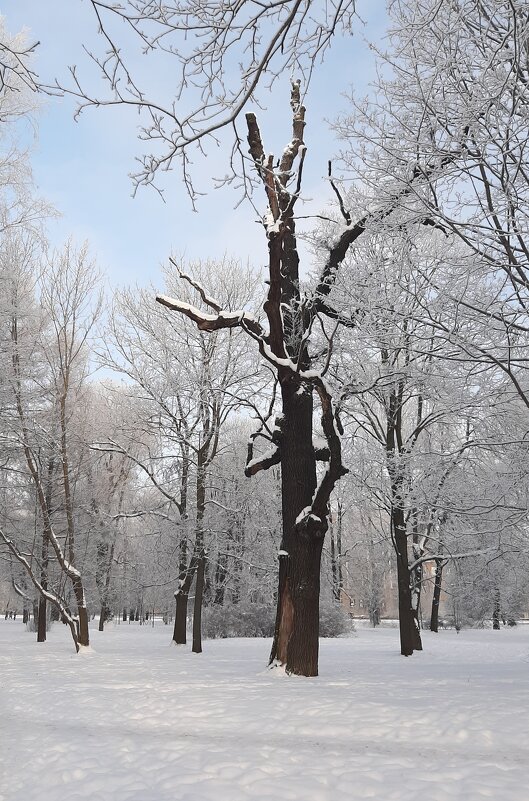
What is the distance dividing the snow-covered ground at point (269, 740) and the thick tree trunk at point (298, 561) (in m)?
0.37

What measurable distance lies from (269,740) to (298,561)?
3.29m

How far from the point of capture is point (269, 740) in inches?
191

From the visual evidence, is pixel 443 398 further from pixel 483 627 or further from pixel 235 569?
pixel 483 627

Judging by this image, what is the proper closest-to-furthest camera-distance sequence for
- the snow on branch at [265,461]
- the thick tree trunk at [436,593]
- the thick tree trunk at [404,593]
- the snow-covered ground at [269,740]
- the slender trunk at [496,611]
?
the snow-covered ground at [269,740], the snow on branch at [265,461], the thick tree trunk at [404,593], the thick tree trunk at [436,593], the slender trunk at [496,611]

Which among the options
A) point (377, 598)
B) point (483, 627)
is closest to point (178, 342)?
point (377, 598)

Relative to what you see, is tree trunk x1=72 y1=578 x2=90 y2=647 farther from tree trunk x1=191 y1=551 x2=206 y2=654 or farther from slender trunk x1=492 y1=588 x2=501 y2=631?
slender trunk x1=492 y1=588 x2=501 y2=631

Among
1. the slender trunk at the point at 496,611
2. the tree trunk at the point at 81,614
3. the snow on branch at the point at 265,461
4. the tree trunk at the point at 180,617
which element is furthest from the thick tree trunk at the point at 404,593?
the slender trunk at the point at 496,611

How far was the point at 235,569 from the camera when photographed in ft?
85.4

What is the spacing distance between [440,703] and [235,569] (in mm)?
21067

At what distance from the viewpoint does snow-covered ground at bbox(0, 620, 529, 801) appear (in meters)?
3.84

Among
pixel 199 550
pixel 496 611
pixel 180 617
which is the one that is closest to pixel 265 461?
pixel 199 550

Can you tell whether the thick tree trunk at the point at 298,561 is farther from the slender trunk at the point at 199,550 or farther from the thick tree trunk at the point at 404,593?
the slender trunk at the point at 199,550

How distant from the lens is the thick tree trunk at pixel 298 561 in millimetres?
7875

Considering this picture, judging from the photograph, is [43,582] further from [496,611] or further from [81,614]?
[496,611]
